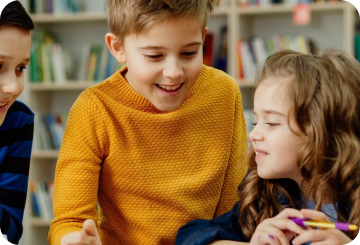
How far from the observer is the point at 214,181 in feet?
4.56

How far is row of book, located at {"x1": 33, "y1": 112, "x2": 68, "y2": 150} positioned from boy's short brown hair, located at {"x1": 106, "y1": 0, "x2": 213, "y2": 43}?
9.18 ft

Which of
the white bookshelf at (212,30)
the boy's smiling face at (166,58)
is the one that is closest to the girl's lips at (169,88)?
the boy's smiling face at (166,58)

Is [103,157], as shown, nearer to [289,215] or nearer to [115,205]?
[115,205]

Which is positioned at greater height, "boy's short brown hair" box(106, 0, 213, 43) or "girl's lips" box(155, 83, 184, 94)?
"boy's short brown hair" box(106, 0, 213, 43)

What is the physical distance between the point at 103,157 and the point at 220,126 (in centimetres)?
32

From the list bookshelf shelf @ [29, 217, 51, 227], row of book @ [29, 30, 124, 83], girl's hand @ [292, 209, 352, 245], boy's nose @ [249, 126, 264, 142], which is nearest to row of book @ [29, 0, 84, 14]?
row of book @ [29, 30, 124, 83]

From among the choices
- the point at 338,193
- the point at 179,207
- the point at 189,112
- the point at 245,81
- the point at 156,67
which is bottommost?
the point at 245,81

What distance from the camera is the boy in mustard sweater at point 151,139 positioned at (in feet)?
4.00

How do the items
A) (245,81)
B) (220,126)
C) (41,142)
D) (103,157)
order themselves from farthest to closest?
(41,142), (245,81), (220,126), (103,157)

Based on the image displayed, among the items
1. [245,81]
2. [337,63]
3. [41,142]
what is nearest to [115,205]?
[337,63]

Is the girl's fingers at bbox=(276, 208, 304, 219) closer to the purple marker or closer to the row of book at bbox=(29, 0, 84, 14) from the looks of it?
the purple marker

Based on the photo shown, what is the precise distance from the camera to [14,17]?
120cm

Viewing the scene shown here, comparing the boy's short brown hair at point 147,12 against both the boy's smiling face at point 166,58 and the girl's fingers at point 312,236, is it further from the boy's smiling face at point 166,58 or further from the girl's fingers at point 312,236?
the girl's fingers at point 312,236

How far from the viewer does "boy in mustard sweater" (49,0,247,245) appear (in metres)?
1.22
